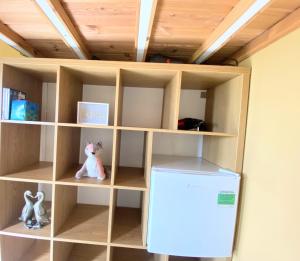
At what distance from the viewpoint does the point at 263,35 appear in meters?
1.11

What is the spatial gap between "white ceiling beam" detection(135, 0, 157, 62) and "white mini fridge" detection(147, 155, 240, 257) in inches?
29.6

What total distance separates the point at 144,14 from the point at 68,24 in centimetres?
42

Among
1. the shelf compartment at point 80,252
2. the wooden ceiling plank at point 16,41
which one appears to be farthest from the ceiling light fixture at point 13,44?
the shelf compartment at point 80,252

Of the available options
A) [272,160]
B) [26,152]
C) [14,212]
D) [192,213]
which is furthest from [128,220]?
[272,160]

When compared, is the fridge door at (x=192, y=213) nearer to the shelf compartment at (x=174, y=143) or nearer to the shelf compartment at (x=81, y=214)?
the shelf compartment at (x=81, y=214)

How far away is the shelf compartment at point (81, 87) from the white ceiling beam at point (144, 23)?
224 mm

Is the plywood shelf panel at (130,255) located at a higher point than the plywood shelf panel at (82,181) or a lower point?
lower

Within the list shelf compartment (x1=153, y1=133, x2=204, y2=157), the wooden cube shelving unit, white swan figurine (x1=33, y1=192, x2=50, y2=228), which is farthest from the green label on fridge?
white swan figurine (x1=33, y1=192, x2=50, y2=228)

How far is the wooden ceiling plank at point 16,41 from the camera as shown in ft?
3.94

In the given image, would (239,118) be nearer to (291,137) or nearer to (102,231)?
(291,137)

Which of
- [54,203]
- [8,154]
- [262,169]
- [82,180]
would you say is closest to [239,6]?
[262,169]

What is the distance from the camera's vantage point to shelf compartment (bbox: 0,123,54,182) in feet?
4.60

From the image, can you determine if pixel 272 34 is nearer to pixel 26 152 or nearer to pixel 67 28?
pixel 67 28

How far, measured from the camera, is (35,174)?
147 cm
